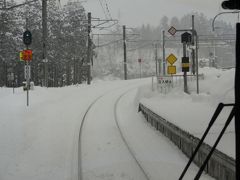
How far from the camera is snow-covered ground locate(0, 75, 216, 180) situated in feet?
30.2

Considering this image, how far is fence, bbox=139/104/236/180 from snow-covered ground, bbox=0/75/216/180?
223 millimetres

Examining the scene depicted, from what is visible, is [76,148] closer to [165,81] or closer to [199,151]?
[199,151]

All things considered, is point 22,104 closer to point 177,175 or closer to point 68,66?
point 177,175

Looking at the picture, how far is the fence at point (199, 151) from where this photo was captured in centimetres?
683

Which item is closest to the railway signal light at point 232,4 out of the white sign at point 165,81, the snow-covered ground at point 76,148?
the snow-covered ground at point 76,148

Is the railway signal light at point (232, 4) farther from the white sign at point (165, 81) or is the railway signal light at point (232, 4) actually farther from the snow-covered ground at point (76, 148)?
the white sign at point (165, 81)

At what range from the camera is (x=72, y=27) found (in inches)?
2689

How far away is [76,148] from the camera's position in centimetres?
1196

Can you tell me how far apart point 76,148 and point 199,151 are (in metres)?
4.37

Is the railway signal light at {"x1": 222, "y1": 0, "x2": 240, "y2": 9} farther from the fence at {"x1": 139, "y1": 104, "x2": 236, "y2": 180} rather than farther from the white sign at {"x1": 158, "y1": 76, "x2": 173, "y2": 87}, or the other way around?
the white sign at {"x1": 158, "y1": 76, "x2": 173, "y2": 87}

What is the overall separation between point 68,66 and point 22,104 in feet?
147

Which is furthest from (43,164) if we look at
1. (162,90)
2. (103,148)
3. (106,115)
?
(162,90)

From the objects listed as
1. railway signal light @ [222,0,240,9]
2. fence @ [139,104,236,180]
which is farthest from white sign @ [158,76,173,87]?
railway signal light @ [222,0,240,9]

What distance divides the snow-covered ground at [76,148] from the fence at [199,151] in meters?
0.22
